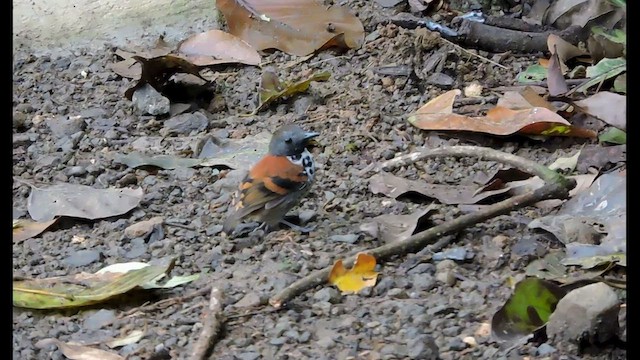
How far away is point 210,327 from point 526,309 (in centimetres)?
Result: 100

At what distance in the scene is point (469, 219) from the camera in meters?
3.54

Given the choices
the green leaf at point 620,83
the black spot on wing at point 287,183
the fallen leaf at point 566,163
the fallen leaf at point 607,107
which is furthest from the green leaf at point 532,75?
the black spot on wing at point 287,183

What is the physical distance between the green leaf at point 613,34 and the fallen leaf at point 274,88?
1.54m

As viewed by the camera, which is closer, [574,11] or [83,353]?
[83,353]

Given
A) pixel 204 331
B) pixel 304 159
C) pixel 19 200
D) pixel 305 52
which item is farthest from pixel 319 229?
pixel 305 52

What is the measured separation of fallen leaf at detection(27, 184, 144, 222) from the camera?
13.2ft

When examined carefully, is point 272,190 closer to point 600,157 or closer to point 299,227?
point 299,227

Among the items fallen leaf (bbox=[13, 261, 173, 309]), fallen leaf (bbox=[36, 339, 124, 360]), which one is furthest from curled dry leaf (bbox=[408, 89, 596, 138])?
fallen leaf (bbox=[36, 339, 124, 360])

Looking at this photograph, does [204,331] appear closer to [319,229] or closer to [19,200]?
[319,229]

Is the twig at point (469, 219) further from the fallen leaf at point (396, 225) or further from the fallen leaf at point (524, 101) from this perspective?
the fallen leaf at point (524, 101)

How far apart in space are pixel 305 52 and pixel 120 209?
1848 mm

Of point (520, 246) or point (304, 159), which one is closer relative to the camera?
point (520, 246)

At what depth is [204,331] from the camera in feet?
9.86

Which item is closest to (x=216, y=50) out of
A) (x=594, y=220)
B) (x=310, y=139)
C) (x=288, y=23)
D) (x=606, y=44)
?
(x=288, y=23)
